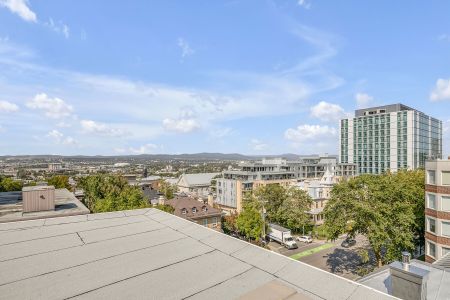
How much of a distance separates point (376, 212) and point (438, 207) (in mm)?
5830

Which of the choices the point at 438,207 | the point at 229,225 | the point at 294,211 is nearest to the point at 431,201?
the point at 438,207

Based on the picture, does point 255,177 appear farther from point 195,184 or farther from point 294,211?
point 195,184

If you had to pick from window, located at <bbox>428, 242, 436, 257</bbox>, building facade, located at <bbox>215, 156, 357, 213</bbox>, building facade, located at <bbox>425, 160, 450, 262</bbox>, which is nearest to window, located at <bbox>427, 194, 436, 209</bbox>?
building facade, located at <bbox>425, 160, 450, 262</bbox>

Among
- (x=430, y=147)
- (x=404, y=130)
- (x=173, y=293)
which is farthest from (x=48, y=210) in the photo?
(x=430, y=147)

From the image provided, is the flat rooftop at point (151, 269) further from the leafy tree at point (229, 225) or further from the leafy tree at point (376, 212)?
the leafy tree at point (229, 225)

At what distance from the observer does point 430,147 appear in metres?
129

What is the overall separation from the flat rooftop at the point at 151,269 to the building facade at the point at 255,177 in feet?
205

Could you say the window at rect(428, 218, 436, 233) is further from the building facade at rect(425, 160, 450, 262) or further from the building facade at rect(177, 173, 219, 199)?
the building facade at rect(177, 173, 219, 199)

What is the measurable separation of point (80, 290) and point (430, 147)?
156940 millimetres

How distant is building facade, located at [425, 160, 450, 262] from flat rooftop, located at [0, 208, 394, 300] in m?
25.3

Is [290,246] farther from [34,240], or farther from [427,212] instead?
[34,240]

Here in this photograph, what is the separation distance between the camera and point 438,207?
1037 inches

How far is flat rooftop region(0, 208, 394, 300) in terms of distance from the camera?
670 centimetres

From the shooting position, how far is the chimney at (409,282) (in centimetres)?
936
